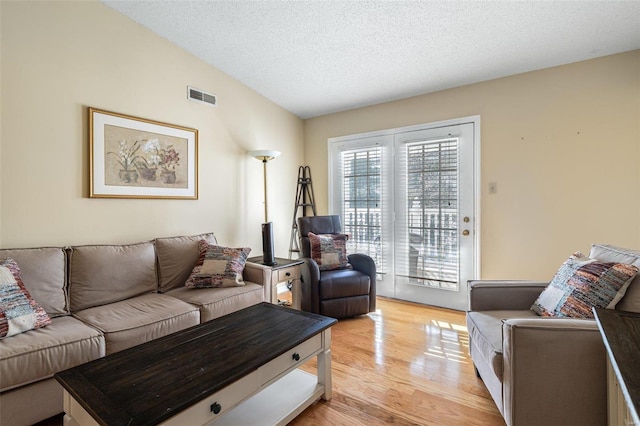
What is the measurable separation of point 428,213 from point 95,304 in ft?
10.4

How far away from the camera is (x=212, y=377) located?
125 centimetres

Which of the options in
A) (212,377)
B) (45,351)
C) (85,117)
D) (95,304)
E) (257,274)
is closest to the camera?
(212,377)

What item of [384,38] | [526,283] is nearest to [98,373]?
[526,283]

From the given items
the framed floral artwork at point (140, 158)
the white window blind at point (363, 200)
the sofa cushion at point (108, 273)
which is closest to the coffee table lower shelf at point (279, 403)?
the sofa cushion at point (108, 273)

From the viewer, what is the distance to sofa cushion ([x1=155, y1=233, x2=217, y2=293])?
260cm

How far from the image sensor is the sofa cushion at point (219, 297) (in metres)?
2.26

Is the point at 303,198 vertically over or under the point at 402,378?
over

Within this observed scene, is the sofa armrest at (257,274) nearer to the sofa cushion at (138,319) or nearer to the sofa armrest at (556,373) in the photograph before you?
the sofa cushion at (138,319)

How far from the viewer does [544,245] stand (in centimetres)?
286

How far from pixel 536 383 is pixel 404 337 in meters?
1.38

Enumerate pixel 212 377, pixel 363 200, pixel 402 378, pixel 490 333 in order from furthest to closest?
pixel 363 200
pixel 402 378
pixel 490 333
pixel 212 377

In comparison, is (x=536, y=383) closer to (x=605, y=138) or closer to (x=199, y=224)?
(x=605, y=138)

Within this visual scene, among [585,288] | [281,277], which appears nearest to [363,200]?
[281,277]

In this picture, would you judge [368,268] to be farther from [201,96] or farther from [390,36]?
[201,96]
